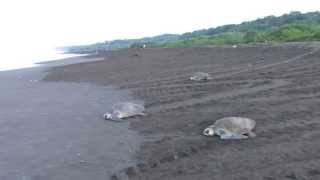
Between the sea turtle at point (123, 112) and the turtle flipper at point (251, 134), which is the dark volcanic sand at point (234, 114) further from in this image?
the sea turtle at point (123, 112)

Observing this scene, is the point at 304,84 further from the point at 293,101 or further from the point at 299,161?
the point at 299,161

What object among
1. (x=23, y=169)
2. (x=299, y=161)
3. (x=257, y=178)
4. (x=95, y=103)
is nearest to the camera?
(x=257, y=178)

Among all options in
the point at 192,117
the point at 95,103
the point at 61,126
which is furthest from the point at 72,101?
the point at 192,117

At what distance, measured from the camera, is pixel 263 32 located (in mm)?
77312

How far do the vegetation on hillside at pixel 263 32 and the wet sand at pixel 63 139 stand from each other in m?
34.9

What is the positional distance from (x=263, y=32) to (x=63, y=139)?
67.2m

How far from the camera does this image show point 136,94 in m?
22.8

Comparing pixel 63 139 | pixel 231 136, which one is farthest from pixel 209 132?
pixel 63 139

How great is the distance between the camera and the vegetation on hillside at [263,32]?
59319 millimetres

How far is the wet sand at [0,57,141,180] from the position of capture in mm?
10555

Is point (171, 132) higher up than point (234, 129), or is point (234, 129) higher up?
point (234, 129)

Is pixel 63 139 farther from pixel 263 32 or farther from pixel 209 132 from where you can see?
pixel 263 32

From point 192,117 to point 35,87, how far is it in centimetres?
1728

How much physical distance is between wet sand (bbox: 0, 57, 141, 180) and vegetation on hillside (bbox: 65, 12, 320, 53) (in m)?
34.9
